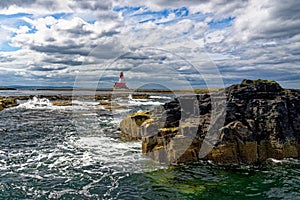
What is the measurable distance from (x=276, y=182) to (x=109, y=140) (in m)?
16.5

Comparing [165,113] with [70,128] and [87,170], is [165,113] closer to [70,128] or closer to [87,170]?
[87,170]

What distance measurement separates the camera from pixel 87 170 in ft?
57.8

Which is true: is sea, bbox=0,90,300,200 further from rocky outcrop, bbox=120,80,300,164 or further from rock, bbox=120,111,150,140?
rock, bbox=120,111,150,140

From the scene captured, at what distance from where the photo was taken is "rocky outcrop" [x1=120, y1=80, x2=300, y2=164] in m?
18.7

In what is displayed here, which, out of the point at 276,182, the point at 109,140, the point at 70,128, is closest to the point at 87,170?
the point at 109,140

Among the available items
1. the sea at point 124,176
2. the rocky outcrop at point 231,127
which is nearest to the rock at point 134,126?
the sea at point 124,176

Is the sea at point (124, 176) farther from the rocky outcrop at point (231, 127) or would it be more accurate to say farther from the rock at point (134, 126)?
the rock at point (134, 126)

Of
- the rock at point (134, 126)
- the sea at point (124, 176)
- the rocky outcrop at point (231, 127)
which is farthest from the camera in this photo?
the rock at point (134, 126)

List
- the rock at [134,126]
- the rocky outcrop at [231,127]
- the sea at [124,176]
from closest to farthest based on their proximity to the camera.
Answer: the sea at [124,176] → the rocky outcrop at [231,127] → the rock at [134,126]

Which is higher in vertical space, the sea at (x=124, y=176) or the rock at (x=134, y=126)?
the rock at (x=134, y=126)

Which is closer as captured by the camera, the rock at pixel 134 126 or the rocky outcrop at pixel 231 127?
the rocky outcrop at pixel 231 127

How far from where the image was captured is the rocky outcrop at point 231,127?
18703mm

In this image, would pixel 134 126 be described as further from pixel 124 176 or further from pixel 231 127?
pixel 124 176

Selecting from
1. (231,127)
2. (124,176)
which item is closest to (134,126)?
(231,127)
